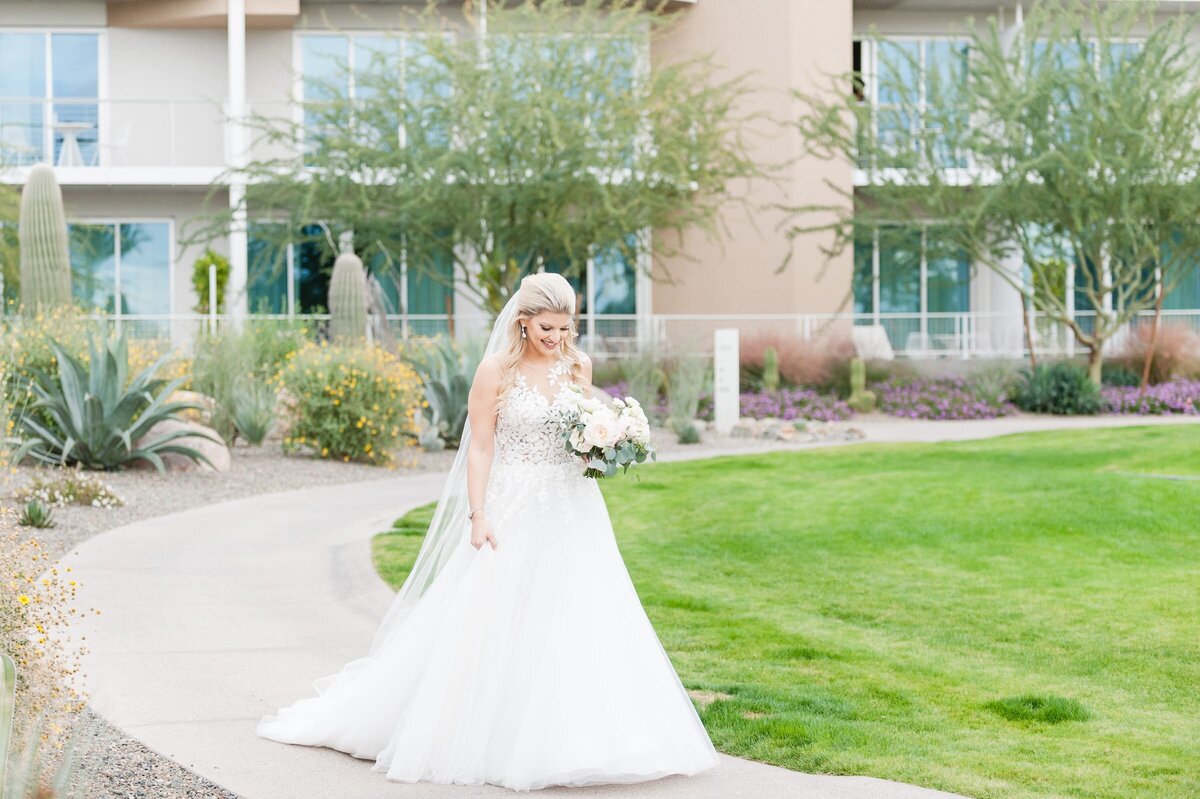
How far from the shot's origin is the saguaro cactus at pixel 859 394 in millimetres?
22922

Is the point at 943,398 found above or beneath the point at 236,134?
beneath

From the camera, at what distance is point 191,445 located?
47.9 feet

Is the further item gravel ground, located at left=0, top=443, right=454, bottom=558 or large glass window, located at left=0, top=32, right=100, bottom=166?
large glass window, located at left=0, top=32, right=100, bottom=166

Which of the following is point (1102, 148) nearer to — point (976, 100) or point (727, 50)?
point (976, 100)

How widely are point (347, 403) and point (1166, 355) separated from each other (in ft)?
48.7

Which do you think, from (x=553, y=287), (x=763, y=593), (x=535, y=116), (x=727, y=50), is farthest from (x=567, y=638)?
(x=727, y=50)

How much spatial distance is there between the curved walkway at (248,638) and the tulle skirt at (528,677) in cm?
10

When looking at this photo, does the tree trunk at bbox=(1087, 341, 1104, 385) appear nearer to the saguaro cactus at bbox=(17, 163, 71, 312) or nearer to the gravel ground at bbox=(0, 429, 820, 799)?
the gravel ground at bbox=(0, 429, 820, 799)

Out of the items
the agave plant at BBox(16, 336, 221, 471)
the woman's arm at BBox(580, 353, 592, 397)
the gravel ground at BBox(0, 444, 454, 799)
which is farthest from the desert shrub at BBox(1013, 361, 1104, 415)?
the woman's arm at BBox(580, 353, 592, 397)

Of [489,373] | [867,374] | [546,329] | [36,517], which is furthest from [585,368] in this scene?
[867,374]

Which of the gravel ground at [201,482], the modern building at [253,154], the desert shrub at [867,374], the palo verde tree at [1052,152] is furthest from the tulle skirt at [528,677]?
the modern building at [253,154]

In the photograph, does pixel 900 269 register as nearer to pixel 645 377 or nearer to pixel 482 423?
pixel 645 377

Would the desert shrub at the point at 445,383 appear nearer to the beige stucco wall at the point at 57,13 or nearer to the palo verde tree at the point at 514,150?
the palo verde tree at the point at 514,150

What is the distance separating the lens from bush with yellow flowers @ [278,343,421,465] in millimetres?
16078
